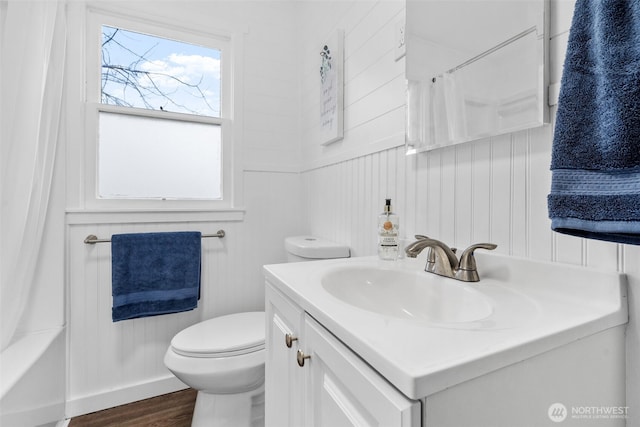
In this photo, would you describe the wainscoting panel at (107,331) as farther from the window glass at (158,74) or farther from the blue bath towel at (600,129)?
the blue bath towel at (600,129)

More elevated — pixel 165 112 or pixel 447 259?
pixel 165 112

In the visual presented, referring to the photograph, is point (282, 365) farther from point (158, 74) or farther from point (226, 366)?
point (158, 74)

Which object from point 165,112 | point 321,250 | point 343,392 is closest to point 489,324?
point 343,392

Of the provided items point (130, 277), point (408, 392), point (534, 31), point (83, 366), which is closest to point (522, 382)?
point (408, 392)

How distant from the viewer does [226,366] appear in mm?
1168

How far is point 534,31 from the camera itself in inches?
26.0

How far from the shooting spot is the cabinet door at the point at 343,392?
36 cm

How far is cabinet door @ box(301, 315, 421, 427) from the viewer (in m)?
0.36

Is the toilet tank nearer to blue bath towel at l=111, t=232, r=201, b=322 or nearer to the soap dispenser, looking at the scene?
the soap dispenser

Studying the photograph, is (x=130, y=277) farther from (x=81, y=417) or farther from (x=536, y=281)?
(x=536, y=281)

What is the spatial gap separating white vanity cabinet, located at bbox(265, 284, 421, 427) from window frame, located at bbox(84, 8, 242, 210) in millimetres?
1046

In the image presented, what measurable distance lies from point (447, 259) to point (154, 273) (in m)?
1.40

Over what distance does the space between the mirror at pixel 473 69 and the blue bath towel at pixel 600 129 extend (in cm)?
17

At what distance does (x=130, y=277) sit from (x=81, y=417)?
67 cm
